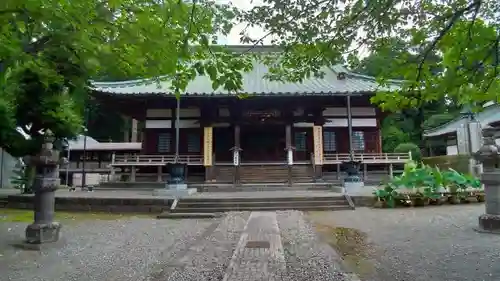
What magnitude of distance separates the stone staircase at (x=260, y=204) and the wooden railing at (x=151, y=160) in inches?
272

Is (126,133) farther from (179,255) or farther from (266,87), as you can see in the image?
(179,255)

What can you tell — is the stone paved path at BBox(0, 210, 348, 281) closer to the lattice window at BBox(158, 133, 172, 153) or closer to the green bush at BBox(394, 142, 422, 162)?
the lattice window at BBox(158, 133, 172, 153)

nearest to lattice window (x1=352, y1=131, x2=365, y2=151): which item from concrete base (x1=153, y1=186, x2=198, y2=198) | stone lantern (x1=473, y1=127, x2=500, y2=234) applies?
concrete base (x1=153, y1=186, x2=198, y2=198)

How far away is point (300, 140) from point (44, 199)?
15413 mm

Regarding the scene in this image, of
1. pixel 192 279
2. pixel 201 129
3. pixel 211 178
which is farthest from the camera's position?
pixel 201 129

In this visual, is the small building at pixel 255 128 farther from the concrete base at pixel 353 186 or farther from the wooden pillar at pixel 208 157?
the concrete base at pixel 353 186

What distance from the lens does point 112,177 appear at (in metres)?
22.0

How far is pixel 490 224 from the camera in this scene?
7379mm

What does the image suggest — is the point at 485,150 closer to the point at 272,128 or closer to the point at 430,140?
the point at 272,128

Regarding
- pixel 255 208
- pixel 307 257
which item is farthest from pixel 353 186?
pixel 307 257

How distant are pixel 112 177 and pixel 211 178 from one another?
7.37 m

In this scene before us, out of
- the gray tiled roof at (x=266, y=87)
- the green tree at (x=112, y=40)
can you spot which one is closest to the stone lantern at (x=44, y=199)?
the green tree at (x=112, y=40)

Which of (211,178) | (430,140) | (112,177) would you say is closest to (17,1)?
(211,178)

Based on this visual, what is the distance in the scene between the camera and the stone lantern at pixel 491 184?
292 inches
